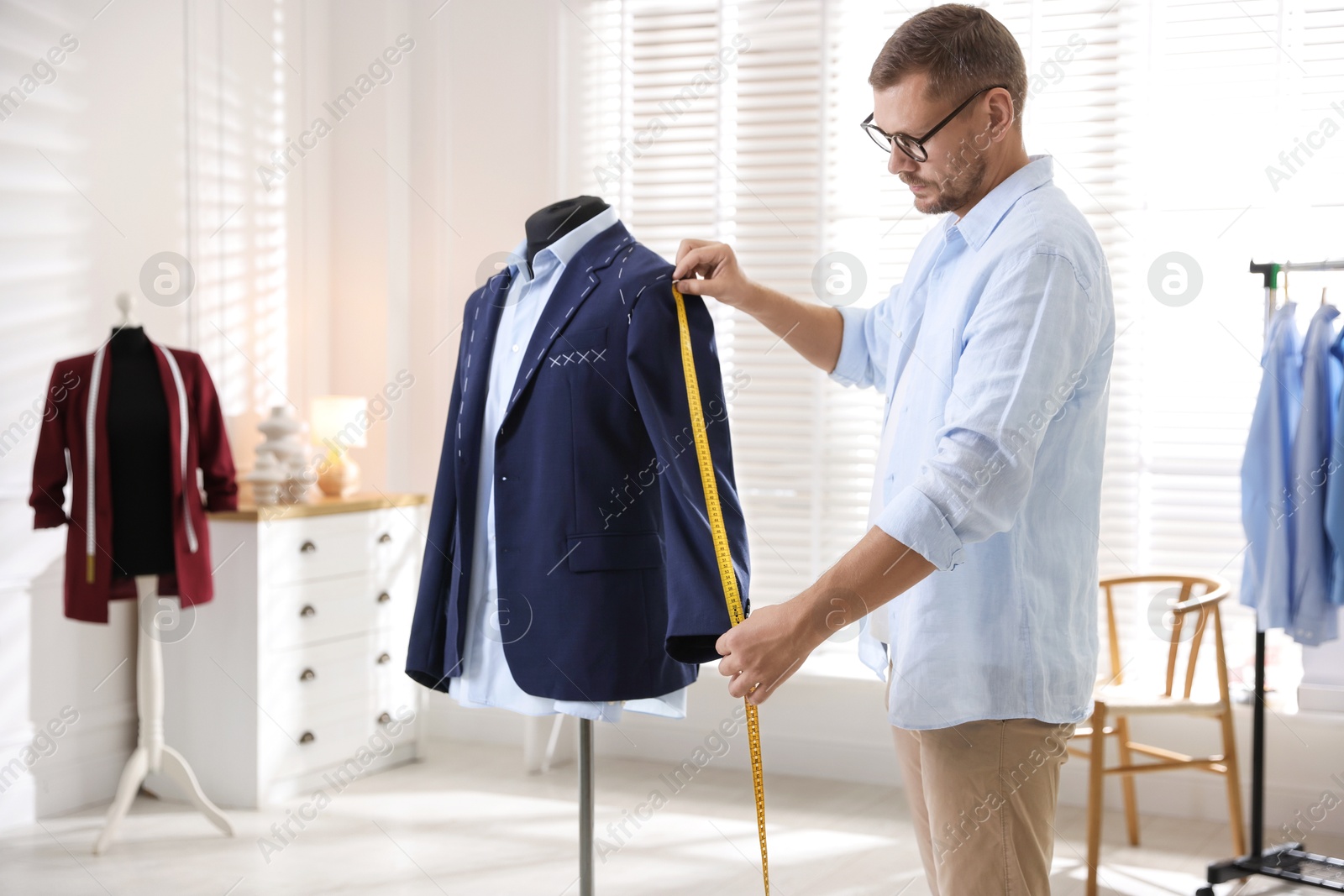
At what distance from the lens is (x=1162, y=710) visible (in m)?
3.22

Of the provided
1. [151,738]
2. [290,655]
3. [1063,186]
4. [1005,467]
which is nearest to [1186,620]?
[1063,186]

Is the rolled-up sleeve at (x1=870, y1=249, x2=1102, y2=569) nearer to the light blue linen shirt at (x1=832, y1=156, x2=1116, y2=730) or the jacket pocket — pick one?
the light blue linen shirt at (x1=832, y1=156, x2=1116, y2=730)

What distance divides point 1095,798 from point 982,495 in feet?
7.37

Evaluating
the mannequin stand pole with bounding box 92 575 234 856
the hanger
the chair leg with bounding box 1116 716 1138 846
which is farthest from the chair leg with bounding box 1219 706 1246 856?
the hanger

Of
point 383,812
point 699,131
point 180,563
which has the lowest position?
point 383,812

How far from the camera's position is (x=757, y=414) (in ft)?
14.1

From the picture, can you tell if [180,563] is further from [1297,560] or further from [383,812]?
[1297,560]

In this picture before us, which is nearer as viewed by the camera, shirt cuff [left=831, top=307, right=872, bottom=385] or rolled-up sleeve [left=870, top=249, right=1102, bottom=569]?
rolled-up sleeve [left=870, top=249, right=1102, bottom=569]

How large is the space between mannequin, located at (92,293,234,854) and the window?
1.82 m

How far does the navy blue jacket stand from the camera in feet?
5.98

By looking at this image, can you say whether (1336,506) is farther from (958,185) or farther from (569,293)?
(569,293)

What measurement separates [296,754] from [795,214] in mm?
2620

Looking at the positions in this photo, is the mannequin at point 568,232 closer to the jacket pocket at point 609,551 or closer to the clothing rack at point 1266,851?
the jacket pocket at point 609,551

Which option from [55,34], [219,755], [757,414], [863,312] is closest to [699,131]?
[757,414]
